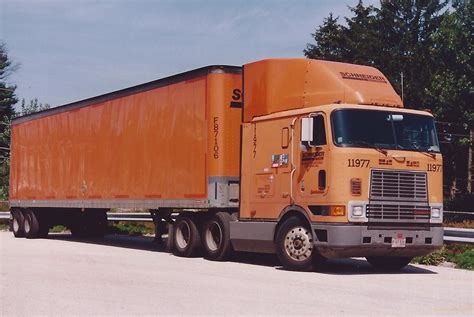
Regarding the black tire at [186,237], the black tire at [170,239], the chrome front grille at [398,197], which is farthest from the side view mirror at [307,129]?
the black tire at [170,239]

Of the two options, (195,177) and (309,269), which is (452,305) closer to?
(309,269)

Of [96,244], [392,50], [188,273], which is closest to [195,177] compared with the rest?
[188,273]

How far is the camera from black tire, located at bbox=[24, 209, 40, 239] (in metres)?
24.8

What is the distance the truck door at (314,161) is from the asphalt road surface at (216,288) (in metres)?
1.46

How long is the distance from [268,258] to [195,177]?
7.79 feet

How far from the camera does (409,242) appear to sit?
13789 mm

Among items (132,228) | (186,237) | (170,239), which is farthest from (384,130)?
(132,228)

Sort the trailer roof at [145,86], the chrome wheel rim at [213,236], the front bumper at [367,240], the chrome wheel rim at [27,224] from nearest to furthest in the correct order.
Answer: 1. the front bumper at [367,240]
2. the chrome wheel rim at [213,236]
3. the trailer roof at [145,86]
4. the chrome wheel rim at [27,224]

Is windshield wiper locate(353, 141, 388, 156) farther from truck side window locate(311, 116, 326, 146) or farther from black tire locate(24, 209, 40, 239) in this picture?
black tire locate(24, 209, 40, 239)

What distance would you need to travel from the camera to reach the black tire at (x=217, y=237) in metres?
15.8

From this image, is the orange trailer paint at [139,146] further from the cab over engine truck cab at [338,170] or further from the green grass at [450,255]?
the green grass at [450,255]

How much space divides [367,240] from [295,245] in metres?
1.30

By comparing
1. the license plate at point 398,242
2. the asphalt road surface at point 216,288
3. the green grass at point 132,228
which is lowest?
the asphalt road surface at point 216,288

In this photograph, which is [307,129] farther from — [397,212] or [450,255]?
[450,255]
